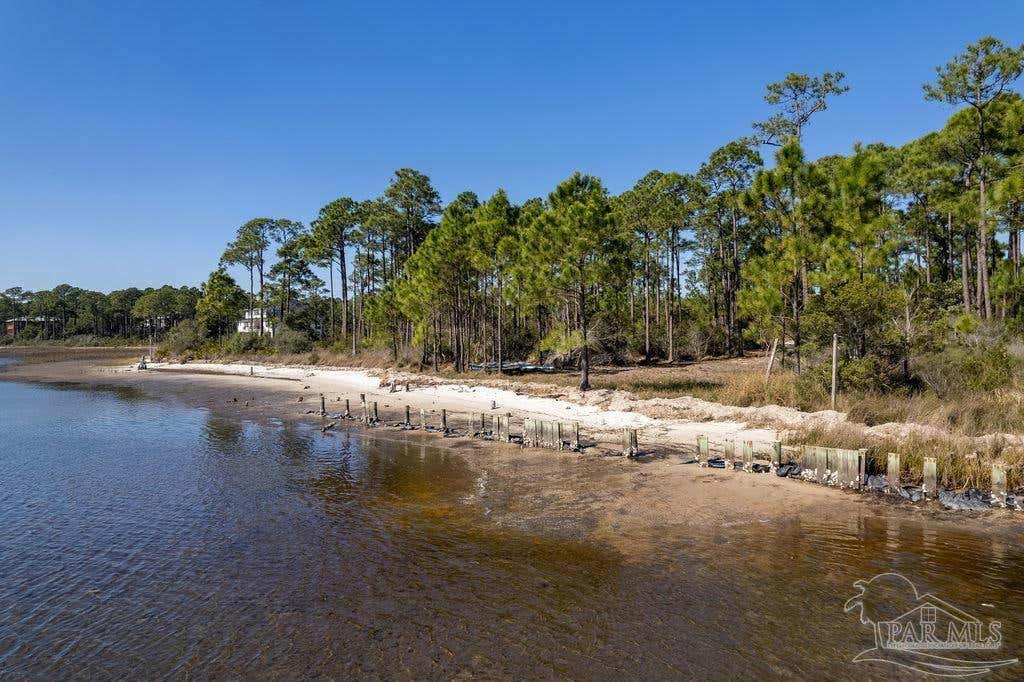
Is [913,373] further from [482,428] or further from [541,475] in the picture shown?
[482,428]

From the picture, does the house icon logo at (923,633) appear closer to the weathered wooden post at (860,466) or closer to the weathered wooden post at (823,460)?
the weathered wooden post at (860,466)

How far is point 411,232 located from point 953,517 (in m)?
50.1

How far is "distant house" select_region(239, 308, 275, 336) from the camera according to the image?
73.5m

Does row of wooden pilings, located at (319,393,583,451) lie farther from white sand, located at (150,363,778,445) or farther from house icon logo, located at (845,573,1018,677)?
house icon logo, located at (845,573,1018,677)

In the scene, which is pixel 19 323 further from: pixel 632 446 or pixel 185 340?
pixel 632 446

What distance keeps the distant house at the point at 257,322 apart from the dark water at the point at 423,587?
196 ft

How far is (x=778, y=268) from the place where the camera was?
24.3 m

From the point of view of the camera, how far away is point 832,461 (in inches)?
603

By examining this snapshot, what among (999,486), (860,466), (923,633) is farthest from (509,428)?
(923,633)

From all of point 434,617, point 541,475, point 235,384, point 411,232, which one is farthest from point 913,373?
point 235,384

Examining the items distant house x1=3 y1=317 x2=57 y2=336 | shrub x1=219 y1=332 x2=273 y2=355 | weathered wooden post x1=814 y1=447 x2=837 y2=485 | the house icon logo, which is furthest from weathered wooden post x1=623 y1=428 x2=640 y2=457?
distant house x1=3 y1=317 x2=57 y2=336

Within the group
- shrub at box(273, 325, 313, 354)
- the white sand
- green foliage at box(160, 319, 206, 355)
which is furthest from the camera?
green foliage at box(160, 319, 206, 355)

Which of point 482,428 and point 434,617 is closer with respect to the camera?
point 434,617

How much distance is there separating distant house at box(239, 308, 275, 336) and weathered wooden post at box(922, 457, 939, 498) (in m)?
70.4
